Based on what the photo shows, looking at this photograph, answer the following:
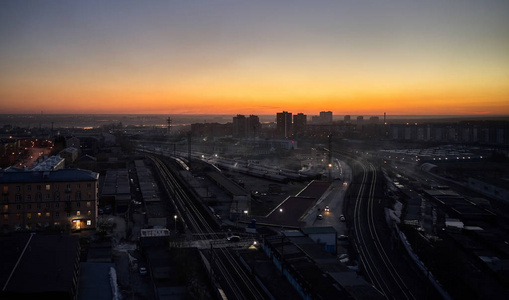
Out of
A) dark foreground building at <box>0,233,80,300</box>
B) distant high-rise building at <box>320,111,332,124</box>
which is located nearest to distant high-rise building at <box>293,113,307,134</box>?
dark foreground building at <box>0,233,80,300</box>

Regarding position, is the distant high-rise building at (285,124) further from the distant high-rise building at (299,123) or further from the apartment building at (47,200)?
the apartment building at (47,200)

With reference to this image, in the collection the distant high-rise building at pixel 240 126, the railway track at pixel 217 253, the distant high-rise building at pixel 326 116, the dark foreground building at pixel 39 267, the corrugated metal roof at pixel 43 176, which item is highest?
the distant high-rise building at pixel 326 116

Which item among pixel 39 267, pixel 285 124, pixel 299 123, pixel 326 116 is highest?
pixel 326 116

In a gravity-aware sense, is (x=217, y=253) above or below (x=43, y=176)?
below

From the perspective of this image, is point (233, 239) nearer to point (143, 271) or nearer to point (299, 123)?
point (143, 271)

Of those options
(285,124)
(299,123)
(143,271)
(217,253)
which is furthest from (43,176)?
(299,123)

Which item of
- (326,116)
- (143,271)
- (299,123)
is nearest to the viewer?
(143,271)

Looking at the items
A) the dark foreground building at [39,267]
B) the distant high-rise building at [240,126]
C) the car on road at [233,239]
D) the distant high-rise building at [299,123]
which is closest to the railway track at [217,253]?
the car on road at [233,239]

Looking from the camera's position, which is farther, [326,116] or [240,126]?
[326,116]

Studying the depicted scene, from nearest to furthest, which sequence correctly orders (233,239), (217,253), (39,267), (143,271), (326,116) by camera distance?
(39,267) < (143,271) < (217,253) < (233,239) < (326,116)
